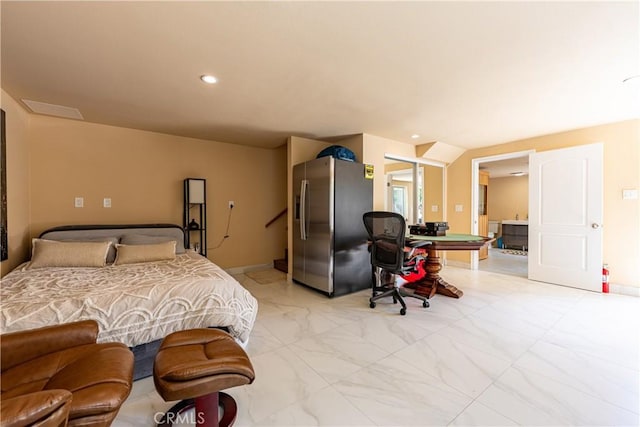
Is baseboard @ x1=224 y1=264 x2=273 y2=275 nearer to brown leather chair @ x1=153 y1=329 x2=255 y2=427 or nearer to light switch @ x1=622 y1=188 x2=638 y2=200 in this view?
brown leather chair @ x1=153 y1=329 x2=255 y2=427

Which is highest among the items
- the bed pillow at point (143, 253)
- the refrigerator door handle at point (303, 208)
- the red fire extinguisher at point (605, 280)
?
the refrigerator door handle at point (303, 208)

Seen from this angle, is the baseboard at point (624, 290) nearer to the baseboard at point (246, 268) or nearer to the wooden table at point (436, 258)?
the wooden table at point (436, 258)

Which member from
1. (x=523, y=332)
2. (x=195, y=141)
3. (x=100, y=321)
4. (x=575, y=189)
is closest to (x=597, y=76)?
(x=575, y=189)

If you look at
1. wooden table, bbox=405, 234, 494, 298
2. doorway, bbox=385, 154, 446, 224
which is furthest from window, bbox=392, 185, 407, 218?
wooden table, bbox=405, 234, 494, 298

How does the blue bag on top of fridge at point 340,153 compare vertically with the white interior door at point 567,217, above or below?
above

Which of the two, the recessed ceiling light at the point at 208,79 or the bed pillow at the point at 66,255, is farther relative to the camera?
the bed pillow at the point at 66,255

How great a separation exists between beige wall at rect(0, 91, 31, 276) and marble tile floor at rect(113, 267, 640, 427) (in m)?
Answer: 2.37

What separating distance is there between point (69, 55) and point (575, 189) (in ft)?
19.6

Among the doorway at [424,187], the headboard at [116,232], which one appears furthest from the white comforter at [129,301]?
the doorway at [424,187]

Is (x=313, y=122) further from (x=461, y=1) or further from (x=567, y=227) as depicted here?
(x=567, y=227)

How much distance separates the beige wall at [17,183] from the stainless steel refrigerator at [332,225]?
123 inches

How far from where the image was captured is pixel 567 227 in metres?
3.94

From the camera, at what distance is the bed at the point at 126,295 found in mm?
1678

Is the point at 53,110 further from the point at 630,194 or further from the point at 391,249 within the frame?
the point at 630,194
